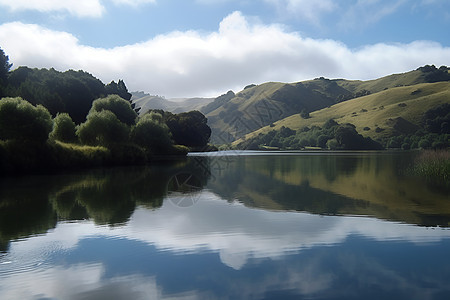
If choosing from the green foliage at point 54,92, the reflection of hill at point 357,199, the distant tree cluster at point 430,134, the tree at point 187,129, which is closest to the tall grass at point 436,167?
the reflection of hill at point 357,199

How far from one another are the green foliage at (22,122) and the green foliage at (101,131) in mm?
14439

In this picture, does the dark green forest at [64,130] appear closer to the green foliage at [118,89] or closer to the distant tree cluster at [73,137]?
the distant tree cluster at [73,137]

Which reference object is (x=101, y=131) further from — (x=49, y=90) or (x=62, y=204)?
(x=49, y=90)

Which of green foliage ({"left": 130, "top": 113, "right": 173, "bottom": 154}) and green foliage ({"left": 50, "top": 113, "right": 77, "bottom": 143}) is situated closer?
green foliage ({"left": 50, "top": 113, "right": 77, "bottom": 143})

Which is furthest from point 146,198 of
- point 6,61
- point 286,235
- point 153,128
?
point 6,61

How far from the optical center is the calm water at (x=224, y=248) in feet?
28.7

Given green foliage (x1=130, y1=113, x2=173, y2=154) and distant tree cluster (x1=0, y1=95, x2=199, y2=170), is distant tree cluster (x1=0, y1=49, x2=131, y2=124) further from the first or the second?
green foliage (x1=130, y1=113, x2=173, y2=154)

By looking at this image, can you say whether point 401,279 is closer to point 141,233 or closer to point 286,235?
point 286,235

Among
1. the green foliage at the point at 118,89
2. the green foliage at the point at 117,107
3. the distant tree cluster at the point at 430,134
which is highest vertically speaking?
the green foliage at the point at 118,89

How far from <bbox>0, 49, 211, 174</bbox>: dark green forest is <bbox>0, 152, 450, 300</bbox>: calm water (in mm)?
22934

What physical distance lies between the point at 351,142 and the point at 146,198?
6725 inches

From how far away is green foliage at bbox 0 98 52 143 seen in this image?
1662 inches

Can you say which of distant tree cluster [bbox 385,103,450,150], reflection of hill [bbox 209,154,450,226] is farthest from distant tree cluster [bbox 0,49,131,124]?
distant tree cluster [bbox 385,103,450,150]

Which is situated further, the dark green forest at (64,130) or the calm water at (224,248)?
the dark green forest at (64,130)
